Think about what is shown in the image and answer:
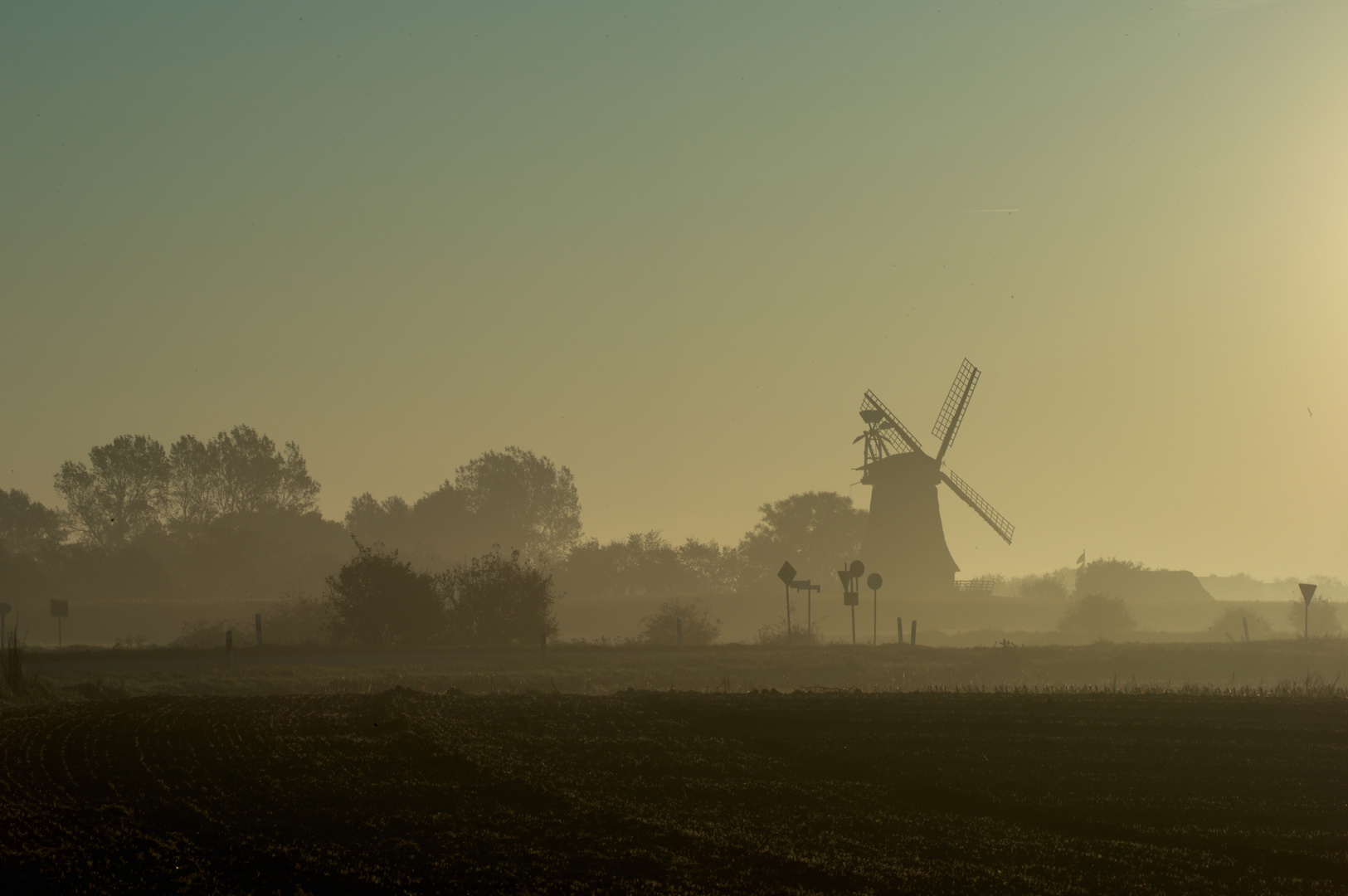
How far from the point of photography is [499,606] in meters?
45.1

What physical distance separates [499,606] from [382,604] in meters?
4.27

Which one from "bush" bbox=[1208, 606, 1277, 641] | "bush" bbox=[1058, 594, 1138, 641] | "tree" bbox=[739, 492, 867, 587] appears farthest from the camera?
"tree" bbox=[739, 492, 867, 587]

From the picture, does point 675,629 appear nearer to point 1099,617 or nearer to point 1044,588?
point 1099,617

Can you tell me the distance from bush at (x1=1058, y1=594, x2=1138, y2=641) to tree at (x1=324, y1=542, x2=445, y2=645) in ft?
110

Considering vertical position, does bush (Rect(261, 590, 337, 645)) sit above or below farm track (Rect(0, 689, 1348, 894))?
above

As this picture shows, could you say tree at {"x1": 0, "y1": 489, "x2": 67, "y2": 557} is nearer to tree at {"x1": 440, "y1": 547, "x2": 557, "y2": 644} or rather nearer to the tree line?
the tree line

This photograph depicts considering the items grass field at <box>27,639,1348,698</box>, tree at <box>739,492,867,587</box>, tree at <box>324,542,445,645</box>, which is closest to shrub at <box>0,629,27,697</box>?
grass field at <box>27,639,1348,698</box>

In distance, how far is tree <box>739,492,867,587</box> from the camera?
113m

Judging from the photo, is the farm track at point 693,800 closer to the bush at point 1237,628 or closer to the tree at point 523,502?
the bush at point 1237,628

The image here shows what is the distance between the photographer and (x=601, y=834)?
1086 cm

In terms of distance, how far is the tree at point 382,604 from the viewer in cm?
4353

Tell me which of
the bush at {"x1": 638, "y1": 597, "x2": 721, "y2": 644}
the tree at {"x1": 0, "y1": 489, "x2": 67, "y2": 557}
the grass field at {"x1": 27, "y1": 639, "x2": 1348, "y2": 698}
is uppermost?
the tree at {"x1": 0, "y1": 489, "x2": 67, "y2": 557}

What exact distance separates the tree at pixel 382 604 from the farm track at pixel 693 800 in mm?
23587

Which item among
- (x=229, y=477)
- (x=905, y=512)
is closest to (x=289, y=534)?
(x=229, y=477)
